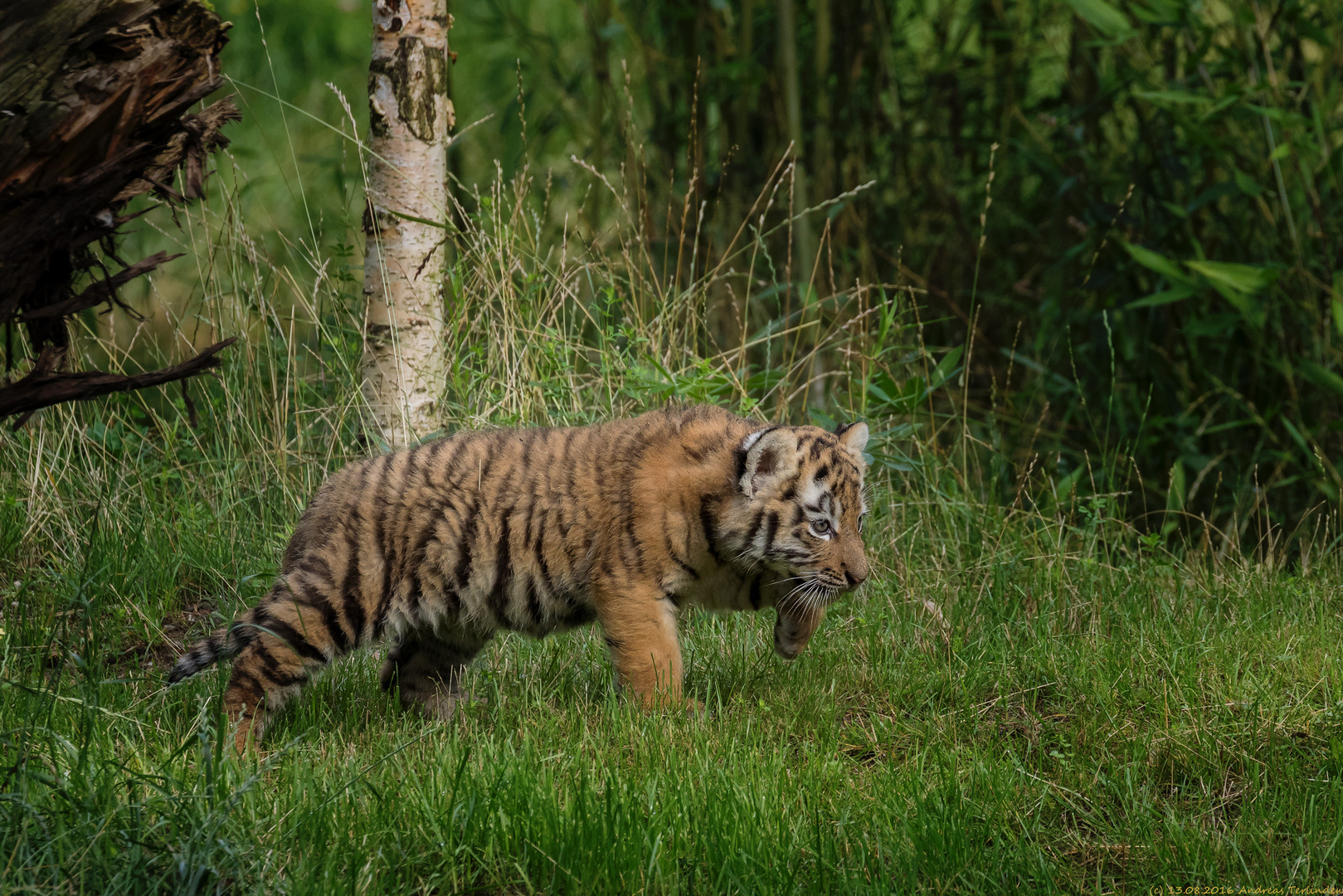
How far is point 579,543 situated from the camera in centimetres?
389

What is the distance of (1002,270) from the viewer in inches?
332

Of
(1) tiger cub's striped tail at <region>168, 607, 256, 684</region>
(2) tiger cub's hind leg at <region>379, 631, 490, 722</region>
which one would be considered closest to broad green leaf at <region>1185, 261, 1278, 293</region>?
(2) tiger cub's hind leg at <region>379, 631, 490, 722</region>

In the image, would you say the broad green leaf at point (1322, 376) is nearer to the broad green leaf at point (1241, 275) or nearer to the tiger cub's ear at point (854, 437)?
the broad green leaf at point (1241, 275)

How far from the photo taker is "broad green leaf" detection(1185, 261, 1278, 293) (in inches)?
204

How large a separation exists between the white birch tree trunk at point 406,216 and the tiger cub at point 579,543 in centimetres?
107

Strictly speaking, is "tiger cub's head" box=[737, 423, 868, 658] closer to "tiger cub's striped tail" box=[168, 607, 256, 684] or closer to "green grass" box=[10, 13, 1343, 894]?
"green grass" box=[10, 13, 1343, 894]

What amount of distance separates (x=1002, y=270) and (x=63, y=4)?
6702 millimetres

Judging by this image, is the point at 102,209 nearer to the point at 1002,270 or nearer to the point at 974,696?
the point at 974,696

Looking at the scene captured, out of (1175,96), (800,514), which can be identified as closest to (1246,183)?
(1175,96)

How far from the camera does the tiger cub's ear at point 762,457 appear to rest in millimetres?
3842

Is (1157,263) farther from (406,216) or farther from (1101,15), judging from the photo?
(406,216)

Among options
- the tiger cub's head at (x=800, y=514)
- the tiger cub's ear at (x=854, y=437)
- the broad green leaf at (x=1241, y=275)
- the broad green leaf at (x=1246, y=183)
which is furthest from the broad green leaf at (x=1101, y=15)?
the tiger cub's head at (x=800, y=514)

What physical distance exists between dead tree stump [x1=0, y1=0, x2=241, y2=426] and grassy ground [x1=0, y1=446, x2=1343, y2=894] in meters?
0.80

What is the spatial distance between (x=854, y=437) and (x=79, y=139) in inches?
95.9
